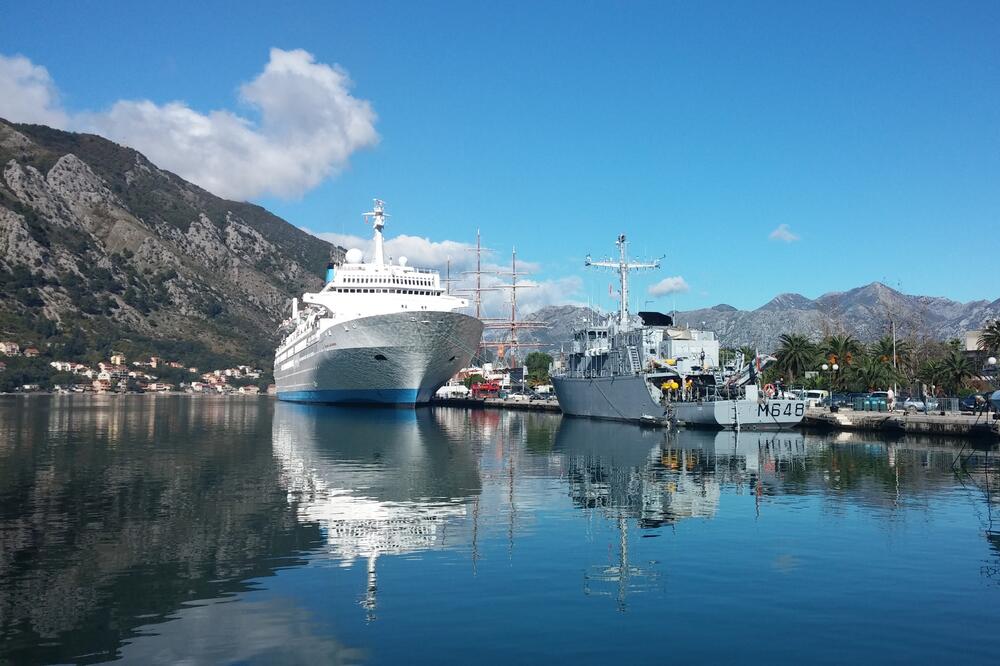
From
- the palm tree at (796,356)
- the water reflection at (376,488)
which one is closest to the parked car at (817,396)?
the palm tree at (796,356)

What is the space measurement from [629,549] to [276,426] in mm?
48397

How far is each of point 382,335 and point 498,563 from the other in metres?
56.3

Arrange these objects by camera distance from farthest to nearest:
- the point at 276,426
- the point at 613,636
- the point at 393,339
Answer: the point at 393,339 → the point at 276,426 → the point at 613,636

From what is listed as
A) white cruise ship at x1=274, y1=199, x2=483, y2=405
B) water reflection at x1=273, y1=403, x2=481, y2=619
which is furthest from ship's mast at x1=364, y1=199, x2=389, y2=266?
water reflection at x1=273, y1=403, x2=481, y2=619

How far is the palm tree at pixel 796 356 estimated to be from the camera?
78.9 metres

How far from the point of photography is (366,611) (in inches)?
498

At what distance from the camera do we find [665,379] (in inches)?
2308

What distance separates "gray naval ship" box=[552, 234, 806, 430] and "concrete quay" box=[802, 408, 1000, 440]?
138 inches

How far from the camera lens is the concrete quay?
43906 millimetres

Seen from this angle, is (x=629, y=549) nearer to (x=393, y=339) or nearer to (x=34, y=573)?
(x=34, y=573)

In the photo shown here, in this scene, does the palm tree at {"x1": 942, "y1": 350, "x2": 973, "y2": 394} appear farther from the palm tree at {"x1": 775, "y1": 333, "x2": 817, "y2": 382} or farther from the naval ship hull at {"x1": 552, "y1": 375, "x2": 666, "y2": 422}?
the naval ship hull at {"x1": 552, "y1": 375, "x2": 666, "y2": 422}

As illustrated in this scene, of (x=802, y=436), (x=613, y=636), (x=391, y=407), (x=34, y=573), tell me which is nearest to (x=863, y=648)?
(x=613, y=636)

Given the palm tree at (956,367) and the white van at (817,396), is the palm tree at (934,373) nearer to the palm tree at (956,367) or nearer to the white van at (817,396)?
the palm tree at (956,367)

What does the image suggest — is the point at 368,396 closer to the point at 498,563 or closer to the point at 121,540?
the point at 121,540
